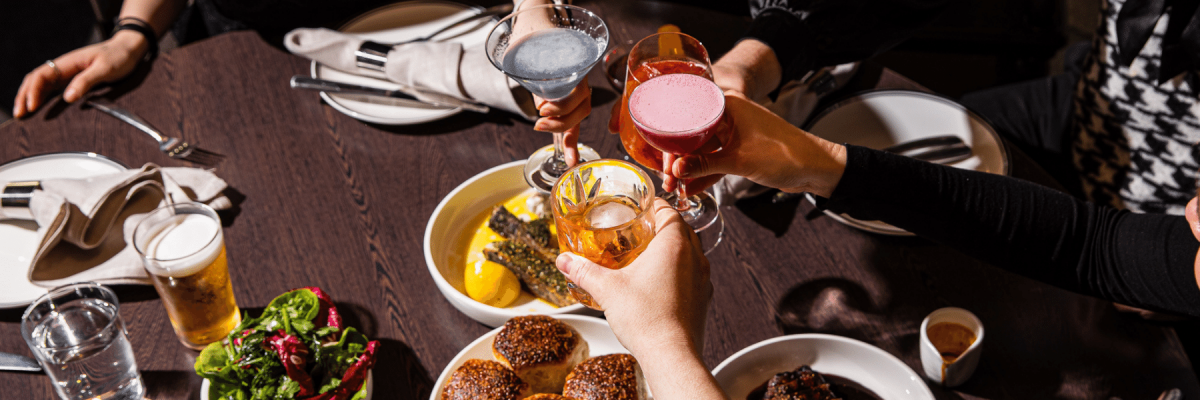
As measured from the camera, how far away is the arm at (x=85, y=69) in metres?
1.88

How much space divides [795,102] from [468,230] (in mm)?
804

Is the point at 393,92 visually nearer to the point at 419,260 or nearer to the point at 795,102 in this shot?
the point at 419,260

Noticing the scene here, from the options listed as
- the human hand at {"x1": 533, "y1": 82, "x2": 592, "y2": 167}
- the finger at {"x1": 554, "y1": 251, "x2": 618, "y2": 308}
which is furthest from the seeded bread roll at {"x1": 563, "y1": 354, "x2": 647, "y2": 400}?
the human hand at {"x1": 533, "y1": 82, "x2": 592, "y2": 167}

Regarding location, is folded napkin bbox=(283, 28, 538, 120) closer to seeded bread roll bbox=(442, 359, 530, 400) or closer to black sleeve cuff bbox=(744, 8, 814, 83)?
black sleeve cuff bbox=(744, 8, 814, 83)

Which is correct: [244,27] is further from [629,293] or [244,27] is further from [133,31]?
[629,293]

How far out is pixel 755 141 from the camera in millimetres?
1361

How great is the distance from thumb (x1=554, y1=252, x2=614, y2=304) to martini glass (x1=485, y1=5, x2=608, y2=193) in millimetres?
322

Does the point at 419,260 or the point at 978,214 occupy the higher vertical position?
the point at 978,214

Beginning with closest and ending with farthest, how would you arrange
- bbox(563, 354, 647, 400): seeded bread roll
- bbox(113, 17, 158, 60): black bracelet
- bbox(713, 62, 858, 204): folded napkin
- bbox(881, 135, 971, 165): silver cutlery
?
bbox(563, 354, 647, 400): seeded bread roll, bbox(713, 62, 858, 204): folded napkin, bbox(881, 135, 971, 165): silver cutlery, bbox(113, 17, 158, 60): black bracelet

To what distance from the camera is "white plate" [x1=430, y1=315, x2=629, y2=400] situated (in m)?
1.26

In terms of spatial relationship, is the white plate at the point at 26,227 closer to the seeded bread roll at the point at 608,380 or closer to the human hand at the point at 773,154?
the seeded bread roll at the point at 608,380

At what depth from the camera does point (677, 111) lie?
117 cm

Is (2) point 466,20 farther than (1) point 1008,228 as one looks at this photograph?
Yes

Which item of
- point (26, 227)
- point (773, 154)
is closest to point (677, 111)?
point (773, 154)
